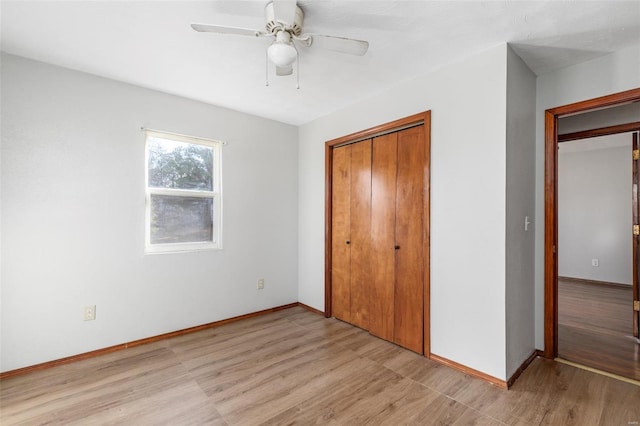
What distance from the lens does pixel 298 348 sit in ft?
8.77

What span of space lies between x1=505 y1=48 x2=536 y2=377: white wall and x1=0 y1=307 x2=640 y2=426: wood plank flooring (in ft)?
0.97

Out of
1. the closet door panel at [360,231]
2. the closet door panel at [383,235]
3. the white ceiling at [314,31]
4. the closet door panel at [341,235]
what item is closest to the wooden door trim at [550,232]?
the white ceiling at [314,31]

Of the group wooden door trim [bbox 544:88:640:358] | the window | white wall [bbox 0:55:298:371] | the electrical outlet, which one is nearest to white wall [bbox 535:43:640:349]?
wooden door trim [bbox 544:88:640:358]

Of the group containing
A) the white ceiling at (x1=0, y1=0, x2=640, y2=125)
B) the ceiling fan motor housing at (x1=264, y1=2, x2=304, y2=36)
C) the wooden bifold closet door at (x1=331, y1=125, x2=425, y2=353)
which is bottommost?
the wooden bifold closet door at (x1=331, y1=125, x2=425, y2=353)

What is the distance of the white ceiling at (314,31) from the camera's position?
5.51 ft

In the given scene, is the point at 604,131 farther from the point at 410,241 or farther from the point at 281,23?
the point at 281,23

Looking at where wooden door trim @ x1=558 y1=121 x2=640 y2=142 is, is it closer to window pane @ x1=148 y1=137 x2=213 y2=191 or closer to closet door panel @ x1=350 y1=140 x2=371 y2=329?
closet door panel @ x1=350 y1=140 x2=371 y2=329

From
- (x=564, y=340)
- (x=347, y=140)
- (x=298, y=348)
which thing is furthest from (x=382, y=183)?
(x=564, y=340)

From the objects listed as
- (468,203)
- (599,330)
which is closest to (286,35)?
(468,203)

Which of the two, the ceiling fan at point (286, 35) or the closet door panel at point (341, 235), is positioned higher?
the ceiling fan at point (286, 35)

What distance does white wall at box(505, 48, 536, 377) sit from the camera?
2.09 meters

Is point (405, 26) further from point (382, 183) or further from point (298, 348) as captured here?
point (298, 348)

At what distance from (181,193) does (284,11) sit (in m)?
2.16

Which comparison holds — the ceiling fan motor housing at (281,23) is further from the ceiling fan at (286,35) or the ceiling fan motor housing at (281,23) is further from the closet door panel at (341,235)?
the closet door panel at (341,235)
